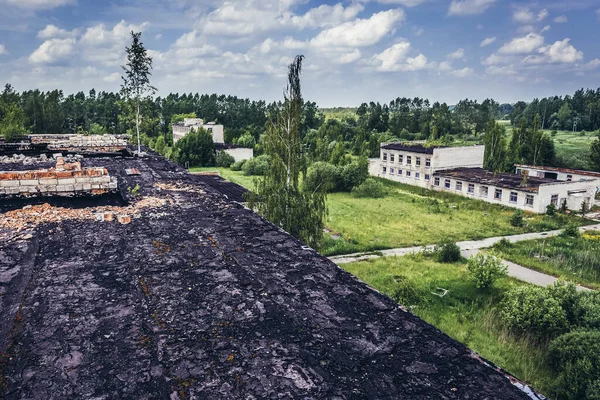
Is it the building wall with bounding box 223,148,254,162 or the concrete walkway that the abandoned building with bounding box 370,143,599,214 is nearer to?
the concrete walkway

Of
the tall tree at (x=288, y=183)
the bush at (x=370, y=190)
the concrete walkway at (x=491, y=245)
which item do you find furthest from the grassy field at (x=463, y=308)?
the bush at (x=370, y=190)

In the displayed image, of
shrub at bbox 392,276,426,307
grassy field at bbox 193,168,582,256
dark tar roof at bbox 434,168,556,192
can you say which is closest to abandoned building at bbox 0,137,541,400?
shrub at bbox 392,276,426,307

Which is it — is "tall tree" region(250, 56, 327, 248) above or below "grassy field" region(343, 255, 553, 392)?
above

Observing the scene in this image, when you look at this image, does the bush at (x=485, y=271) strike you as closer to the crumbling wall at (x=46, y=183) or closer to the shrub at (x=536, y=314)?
the shrub at (x=536, y=314)

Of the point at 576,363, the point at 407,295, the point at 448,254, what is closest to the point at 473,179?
the point at 448,254

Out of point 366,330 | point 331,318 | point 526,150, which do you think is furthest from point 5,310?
point 526,150

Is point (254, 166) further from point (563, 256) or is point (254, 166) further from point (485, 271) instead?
point (485, 271)
